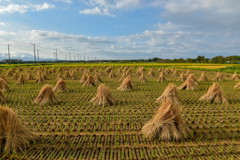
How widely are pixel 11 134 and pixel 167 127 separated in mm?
A: 3772

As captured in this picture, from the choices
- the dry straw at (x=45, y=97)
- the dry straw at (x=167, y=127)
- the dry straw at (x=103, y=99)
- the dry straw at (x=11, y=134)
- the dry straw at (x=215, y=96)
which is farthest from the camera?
the dry straw at (x=215, y=96)

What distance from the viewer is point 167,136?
423 centimetres

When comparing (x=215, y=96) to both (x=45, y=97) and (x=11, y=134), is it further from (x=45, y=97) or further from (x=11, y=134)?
(x=11, y=134)

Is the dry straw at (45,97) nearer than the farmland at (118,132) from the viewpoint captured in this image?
No

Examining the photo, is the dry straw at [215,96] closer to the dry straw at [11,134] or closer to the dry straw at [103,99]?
the dry straw at [103,99]

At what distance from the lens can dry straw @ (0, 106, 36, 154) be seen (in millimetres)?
3568

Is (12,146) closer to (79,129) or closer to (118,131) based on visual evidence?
(79,129)

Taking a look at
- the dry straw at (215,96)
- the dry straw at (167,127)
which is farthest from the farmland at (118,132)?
the dry straw at (215,96)

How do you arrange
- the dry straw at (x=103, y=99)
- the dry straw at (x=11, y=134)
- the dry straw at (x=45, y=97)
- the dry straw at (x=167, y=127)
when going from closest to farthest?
the dry straw at (x=11, y=134), the dry straw at (x=167, y=127), the dry straw at (x=103, y=99), the dry straw at (x=45, y=97)

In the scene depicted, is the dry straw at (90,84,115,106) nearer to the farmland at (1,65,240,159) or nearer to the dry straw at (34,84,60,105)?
the farmland at (1,65,240,159)

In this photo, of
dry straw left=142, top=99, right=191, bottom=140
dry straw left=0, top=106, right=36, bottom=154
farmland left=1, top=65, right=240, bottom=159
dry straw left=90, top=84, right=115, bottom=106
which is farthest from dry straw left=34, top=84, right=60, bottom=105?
dry straw left=142, top=99, right=191, bottom=140

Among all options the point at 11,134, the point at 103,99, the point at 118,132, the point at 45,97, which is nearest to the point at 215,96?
the point at 103,99

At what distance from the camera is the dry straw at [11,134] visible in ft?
11.7

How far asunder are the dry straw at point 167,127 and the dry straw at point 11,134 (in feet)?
10.0
